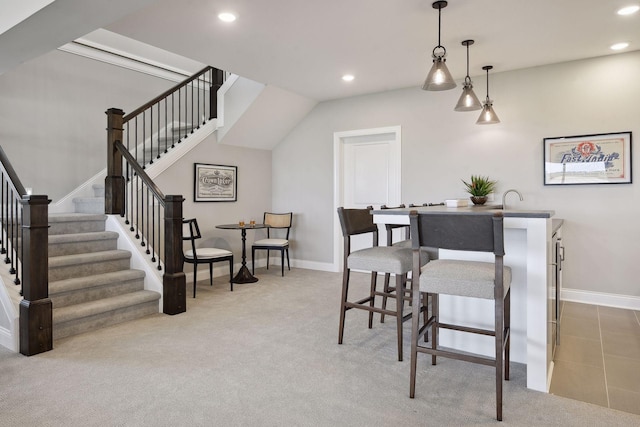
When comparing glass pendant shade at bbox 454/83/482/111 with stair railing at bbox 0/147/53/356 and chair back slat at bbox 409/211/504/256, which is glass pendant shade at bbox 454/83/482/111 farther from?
stair railing at bbox 0/147/53/356

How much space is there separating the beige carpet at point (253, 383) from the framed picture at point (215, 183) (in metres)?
2.37

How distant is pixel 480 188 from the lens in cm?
452

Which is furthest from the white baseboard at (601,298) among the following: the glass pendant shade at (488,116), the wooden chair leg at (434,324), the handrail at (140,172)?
the handrail at (140,172)

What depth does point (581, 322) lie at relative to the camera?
3.59 metres

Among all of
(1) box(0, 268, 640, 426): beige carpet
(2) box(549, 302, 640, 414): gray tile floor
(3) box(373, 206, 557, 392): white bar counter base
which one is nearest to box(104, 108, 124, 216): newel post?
(1) box(0, 268, 640, 426): beige carpet

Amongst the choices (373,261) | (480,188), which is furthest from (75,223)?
(480,188)

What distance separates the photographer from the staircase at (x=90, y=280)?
3.27 meters

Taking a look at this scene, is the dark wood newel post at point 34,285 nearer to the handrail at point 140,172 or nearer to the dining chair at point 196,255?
the handrail at point 140,172

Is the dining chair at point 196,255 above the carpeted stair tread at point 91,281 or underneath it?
above

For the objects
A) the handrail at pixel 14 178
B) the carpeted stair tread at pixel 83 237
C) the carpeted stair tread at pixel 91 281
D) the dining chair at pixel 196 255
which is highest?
the handrail at pixel 14 178

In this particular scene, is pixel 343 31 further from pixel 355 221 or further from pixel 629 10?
pixel 629 10

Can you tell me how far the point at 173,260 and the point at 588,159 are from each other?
4.39 meters

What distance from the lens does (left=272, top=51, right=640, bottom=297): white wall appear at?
408 cm

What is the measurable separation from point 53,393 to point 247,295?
2.37 metres
